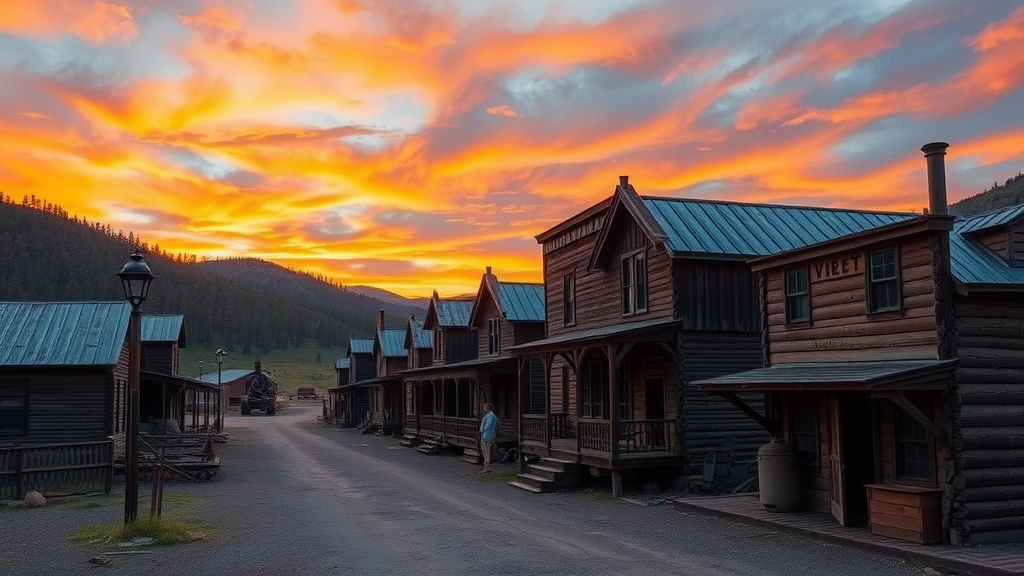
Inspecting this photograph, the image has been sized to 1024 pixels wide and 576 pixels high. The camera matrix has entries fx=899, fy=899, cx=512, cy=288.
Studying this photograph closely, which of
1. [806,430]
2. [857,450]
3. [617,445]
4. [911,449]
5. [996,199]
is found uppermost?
[996,199]

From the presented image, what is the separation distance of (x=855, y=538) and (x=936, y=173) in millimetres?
6687

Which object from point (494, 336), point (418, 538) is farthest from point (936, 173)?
point (494, 336)

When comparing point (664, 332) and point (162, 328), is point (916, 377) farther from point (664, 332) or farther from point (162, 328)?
point (162, 328)

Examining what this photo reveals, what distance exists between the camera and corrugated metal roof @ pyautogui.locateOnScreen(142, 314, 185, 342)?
1732 inches

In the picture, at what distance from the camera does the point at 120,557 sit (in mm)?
13500

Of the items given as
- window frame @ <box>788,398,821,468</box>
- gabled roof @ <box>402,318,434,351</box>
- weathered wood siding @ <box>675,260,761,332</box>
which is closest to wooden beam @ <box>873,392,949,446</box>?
window frame @ <box>788,398,821,468</box>

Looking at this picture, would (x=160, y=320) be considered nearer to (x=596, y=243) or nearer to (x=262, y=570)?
(x=596, y=243)

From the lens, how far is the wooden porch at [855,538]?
39.4 ft

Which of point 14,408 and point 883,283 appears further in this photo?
point 14,408

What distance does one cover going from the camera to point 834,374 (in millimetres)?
14906

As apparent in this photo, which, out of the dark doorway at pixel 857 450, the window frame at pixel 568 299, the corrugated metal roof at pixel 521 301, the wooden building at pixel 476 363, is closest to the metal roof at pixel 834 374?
the dark doorway at pixel 857 450

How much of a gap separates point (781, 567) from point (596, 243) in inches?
569

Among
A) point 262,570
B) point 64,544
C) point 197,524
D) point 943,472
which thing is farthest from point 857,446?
point 64,544

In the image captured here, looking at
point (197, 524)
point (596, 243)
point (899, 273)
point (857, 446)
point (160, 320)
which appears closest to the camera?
point (899, 273)
